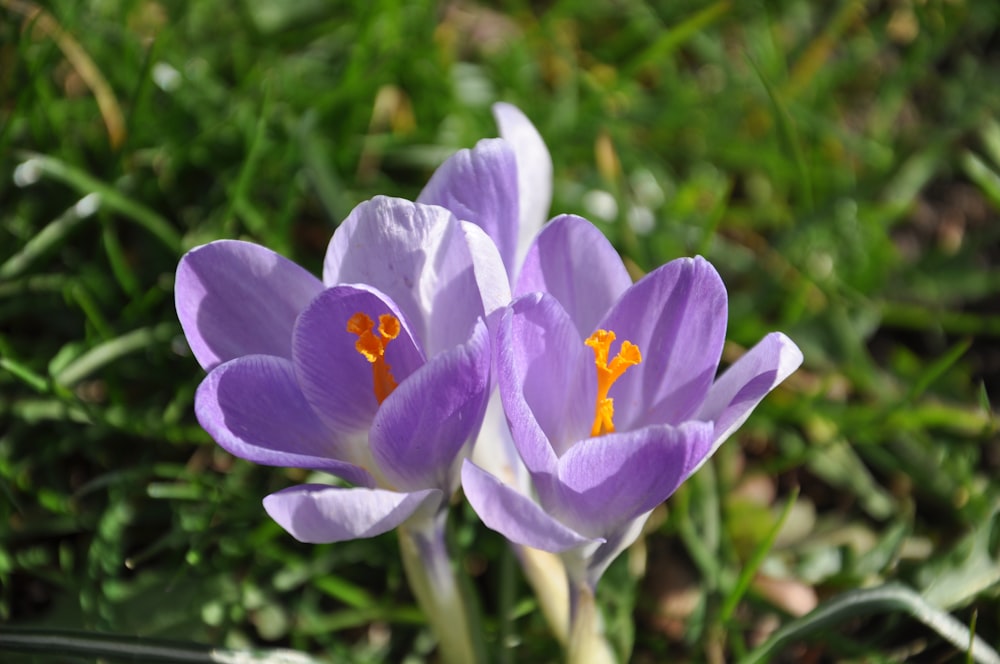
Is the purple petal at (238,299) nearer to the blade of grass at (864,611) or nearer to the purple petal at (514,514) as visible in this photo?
the purple petal at (514,514)

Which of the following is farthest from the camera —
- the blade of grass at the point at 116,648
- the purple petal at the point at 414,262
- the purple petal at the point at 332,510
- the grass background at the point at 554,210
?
the grass background at the point at 554,210

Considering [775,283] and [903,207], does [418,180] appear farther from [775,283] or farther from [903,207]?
[903,207]

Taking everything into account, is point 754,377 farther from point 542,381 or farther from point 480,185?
point 480,185

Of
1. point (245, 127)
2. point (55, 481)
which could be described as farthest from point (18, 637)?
Result: point (245, 127)

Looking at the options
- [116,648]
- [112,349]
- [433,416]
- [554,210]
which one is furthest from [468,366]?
[554,210]

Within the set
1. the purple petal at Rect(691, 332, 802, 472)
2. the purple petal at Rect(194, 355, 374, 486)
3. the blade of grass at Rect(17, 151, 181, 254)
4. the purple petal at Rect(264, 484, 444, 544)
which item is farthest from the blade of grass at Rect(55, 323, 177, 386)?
the purple petal at Rect(691, 332, 802, 472)

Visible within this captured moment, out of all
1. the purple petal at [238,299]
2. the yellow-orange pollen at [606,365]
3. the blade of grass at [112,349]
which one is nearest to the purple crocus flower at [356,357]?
the purple petal at [238,299]
